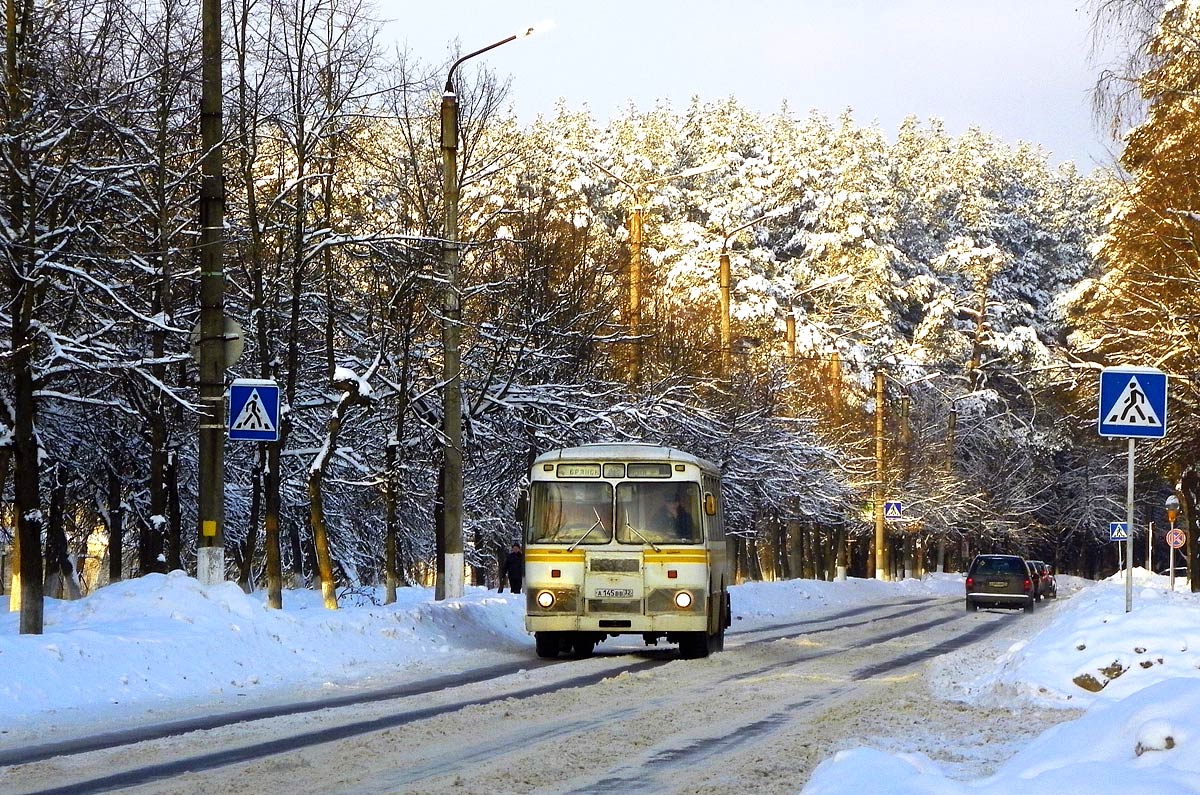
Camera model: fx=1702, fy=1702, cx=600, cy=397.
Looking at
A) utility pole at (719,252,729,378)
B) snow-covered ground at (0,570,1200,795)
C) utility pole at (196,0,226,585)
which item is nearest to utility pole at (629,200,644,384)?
utility pole at (719,252,729,378)

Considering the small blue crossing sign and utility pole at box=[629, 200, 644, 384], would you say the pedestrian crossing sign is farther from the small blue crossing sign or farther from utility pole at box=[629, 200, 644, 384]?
utility pole at box=[629, 200, 644, 384]

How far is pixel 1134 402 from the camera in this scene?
19344 millimetres

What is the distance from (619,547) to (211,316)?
264 inches

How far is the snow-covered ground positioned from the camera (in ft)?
28.0

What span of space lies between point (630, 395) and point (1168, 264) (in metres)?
11.9

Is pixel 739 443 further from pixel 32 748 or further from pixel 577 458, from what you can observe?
pixel 32 748

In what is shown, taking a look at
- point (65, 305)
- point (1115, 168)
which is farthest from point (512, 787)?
point (1115, 168)

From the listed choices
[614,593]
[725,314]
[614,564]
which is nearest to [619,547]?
[614,564]

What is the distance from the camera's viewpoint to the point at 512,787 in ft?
32.8

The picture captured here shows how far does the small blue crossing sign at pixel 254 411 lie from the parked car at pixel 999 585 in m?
31.6

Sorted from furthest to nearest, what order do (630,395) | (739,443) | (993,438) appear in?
1. (993,438)
2. (739,443)
3. (630,395)

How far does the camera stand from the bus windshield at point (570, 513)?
2341 centimetres

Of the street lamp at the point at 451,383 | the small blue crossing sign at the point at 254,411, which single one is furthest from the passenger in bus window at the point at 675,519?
the small blue crossing sign at the point at 254,411

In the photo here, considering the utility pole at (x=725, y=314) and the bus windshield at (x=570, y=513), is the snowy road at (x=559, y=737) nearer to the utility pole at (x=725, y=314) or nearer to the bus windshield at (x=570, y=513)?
the bus windshield at (x=570, y=513)
